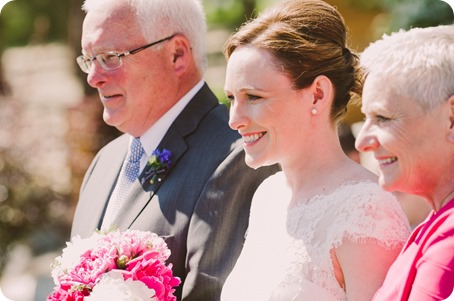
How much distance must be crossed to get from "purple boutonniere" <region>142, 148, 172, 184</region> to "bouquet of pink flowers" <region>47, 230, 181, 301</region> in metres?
0.56

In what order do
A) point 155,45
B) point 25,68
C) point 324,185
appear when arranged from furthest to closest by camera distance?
1. point 25,68
2. point 155,45
3. point 324,185

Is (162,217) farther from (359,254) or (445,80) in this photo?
(445,80)

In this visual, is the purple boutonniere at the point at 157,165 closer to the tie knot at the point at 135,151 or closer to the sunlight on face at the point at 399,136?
the tie knot at the point at 135,151

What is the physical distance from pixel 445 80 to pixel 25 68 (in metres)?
10.5

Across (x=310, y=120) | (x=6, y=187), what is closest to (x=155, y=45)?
(x=310, y=120)

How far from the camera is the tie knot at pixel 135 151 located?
419 centimetres

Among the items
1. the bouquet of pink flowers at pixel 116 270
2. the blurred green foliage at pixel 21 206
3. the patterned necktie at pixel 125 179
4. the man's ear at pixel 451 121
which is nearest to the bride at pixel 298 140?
the bouquet of pink flowers at pixel 116 270

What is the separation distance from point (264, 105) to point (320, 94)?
0.22 metres

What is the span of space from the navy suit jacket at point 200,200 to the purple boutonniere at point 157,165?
0.08ft

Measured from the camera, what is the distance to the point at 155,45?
4059 mm

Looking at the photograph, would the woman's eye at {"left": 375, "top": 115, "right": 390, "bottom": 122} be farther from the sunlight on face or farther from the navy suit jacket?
the navy suit jacket

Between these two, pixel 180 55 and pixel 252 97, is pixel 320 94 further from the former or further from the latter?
pixel 180 55

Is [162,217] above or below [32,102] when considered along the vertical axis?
below

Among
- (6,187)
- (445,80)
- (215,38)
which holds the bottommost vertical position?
(6,187)
